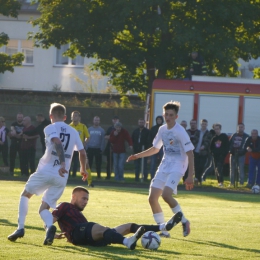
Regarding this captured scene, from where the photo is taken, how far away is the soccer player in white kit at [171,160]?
10.7 metres

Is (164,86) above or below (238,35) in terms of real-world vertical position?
below

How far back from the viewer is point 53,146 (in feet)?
32.2

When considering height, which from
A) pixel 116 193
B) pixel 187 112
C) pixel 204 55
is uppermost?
pixel 204 55

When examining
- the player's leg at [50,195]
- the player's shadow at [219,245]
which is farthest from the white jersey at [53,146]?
the player's shadow at [219,245]

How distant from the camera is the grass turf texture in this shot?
8.91m

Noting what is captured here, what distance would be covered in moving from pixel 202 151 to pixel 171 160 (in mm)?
13418

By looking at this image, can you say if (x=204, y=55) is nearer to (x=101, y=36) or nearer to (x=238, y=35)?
(x=238, y=35)

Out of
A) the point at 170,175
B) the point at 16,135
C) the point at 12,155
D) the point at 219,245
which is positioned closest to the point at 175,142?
the point at 170,175

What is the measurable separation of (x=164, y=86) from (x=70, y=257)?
2013cm

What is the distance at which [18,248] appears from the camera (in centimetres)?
903

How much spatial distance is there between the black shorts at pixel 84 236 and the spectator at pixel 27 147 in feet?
50.1

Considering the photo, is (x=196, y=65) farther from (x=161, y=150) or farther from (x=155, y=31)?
(x=161, y=150)

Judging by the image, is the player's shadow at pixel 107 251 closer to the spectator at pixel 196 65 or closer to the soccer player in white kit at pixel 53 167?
the soccer player in white kit at pixel 53 167

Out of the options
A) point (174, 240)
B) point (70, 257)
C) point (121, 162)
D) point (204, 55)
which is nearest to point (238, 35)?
point (204, 55)
